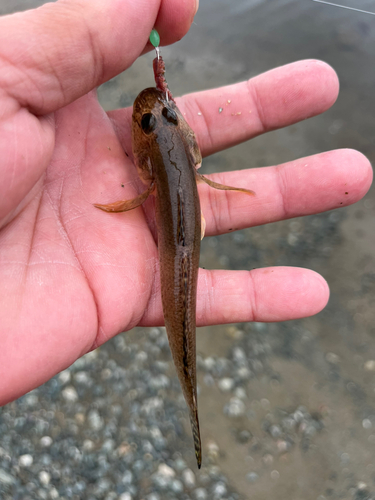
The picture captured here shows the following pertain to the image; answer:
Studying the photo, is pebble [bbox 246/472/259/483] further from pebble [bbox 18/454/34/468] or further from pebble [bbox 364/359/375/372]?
pebble [bbox 18/454/34/468]

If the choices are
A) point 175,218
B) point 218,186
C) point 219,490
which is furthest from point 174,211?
point 219,490

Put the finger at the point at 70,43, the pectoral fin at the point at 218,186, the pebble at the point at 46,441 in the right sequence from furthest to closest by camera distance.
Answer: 1. the pebble at the point at 46,441
2. the pectoral fin at the point at 218,186
3. the finger at the point at 70,43

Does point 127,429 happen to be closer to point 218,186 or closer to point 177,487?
point 177,487

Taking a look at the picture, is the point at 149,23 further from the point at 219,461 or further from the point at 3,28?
the point at 219,461

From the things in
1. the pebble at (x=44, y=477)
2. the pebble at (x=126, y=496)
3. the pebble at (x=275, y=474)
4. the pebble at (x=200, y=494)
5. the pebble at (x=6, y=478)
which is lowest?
the pebble at (x=200, y=494)

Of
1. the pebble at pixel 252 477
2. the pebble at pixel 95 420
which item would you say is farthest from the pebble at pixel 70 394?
the pebble at pixel 252 477

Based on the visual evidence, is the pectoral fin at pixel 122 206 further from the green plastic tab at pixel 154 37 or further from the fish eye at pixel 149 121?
the green plastic tab at pixel 154 37

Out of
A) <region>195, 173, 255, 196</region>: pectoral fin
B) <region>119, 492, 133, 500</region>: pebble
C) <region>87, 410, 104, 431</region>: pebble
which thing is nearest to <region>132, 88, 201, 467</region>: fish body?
<region>195, 173, 255, 196</region>: pectoral fin

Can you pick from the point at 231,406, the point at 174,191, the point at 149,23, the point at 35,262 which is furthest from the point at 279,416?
the point at 149,23
